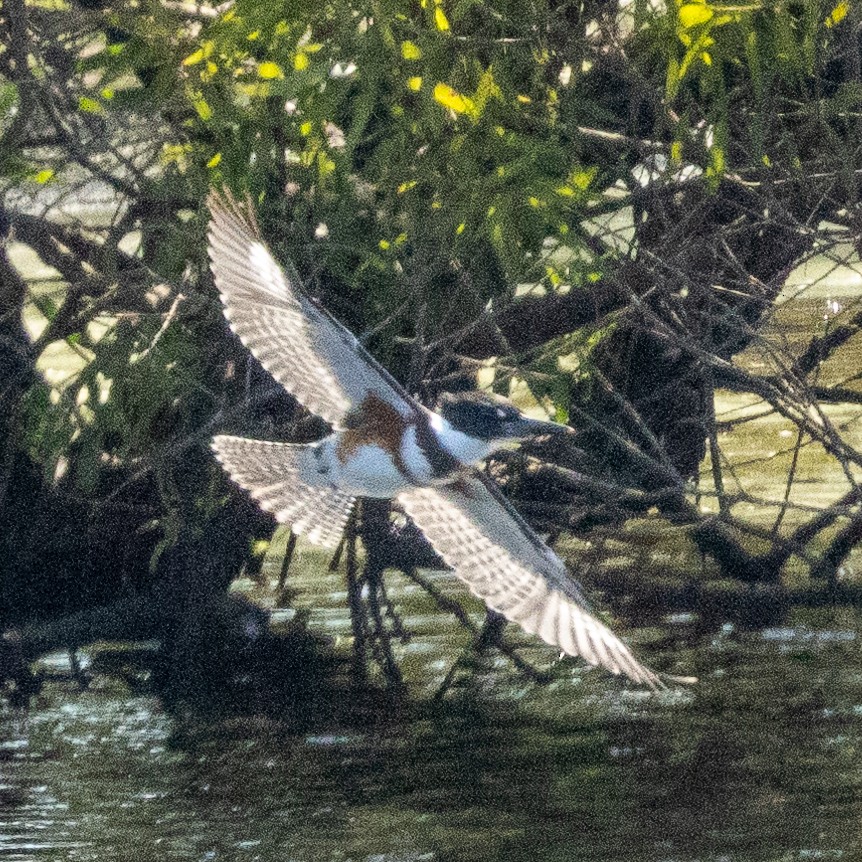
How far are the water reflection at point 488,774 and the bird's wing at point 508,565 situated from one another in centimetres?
59

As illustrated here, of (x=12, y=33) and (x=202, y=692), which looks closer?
(x=12, y=33)

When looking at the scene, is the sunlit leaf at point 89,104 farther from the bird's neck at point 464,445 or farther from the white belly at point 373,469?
the bird's neck at point 464,445

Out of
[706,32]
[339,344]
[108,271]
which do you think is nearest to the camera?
[706,32]

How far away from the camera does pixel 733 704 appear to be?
5051mm

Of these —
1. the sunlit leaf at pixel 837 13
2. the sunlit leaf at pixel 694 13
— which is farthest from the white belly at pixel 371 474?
the sunlit leaf at pixel 837 13

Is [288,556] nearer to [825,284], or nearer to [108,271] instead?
[108,271]

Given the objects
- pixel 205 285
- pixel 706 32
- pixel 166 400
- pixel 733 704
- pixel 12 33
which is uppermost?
pixel 12 33

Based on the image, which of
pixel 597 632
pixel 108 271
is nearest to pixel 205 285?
pixel 108 271

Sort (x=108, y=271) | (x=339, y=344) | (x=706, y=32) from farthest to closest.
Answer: (x=108, y=271), (x=339, y=344), (x=706, y=32)

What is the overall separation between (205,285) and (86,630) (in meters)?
1.56

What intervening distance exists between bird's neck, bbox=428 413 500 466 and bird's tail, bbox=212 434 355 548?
45cm

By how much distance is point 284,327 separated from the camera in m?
4.08

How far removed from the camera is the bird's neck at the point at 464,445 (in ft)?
13.3

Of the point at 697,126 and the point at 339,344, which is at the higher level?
the point at 697,126
